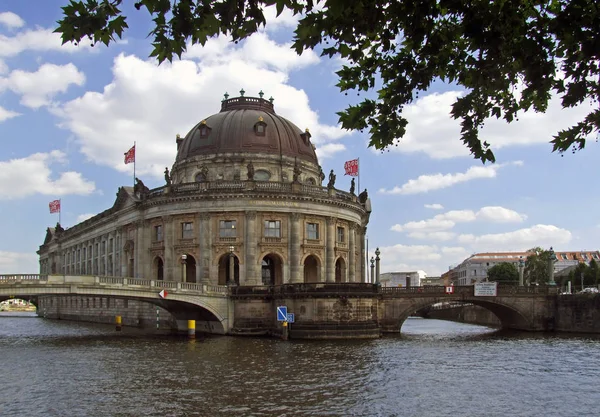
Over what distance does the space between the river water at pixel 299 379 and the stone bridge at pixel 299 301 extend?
433 cm

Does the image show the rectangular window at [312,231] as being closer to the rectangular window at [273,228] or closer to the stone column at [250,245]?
the rectangular window at [273,228]

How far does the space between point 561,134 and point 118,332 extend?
5721cm

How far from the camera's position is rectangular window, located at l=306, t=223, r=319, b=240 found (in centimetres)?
6744

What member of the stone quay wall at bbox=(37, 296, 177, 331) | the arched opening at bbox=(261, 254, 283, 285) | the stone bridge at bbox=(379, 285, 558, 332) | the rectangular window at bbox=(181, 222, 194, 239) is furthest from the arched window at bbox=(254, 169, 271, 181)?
the stone bridge at bbox=(379, 285, 558, 332)

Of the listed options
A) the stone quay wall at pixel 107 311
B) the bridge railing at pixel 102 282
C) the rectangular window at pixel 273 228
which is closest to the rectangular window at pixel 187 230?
the rectangular window at pixel 273 228

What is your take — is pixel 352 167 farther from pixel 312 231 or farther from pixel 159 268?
pixel 159 268

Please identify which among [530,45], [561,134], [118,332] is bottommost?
[118,332]

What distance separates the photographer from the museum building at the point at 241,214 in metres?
65.1

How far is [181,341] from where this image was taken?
51.1 metres

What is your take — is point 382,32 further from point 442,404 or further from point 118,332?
point 118,332

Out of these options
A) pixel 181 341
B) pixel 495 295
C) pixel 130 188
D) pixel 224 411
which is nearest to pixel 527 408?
pixel 224 411

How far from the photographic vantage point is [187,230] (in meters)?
66.8

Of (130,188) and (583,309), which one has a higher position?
(130,188)

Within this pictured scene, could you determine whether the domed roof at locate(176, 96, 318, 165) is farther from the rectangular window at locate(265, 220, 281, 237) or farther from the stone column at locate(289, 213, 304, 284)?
the stone column at locate(289, 213, 304, 284)
